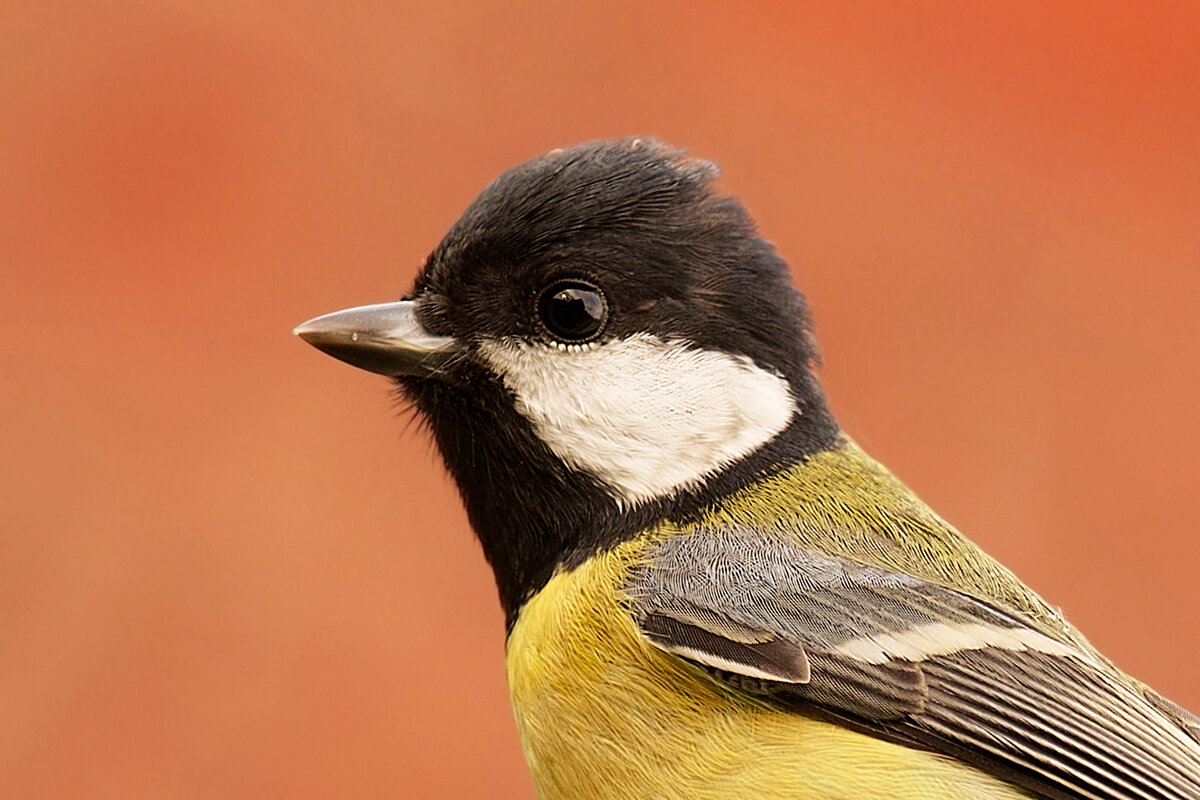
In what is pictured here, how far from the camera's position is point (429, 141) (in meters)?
2.75

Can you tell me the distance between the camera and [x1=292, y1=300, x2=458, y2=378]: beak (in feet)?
4.55

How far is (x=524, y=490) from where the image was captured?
1396mm

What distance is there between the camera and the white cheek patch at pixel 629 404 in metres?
1.36

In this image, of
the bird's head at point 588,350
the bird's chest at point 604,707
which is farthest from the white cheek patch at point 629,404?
the bird's chest at point 604,707

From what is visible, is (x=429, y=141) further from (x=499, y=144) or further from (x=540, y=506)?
(x=540, y=506)

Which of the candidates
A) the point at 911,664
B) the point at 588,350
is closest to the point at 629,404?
the point at 588,350

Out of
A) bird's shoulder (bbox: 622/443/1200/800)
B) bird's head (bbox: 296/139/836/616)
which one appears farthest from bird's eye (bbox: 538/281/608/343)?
bird's shoulder (bbox: 622/443/1200/800)

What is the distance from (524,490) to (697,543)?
182 mm

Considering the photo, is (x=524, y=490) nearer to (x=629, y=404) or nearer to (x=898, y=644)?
(x=629, y=404)

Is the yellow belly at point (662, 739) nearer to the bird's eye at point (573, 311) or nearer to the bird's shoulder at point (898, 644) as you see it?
the bird's shoulder at point (898, 644)

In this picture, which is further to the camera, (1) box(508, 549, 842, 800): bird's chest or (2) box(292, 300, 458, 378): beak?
(2) box(292, 300, 458, 378): beak

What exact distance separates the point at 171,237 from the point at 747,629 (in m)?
1.77

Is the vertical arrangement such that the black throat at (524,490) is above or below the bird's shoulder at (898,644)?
above

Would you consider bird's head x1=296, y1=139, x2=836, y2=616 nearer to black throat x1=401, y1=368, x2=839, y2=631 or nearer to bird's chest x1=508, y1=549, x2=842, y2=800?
black throat x1=401, y1=368, x2=839, y2=631
